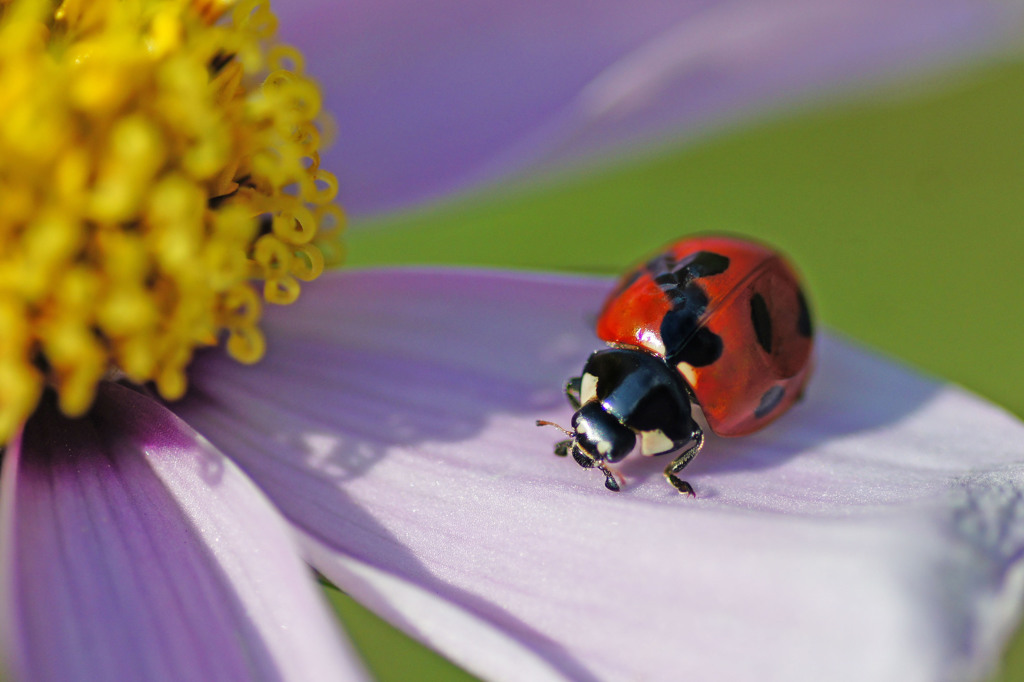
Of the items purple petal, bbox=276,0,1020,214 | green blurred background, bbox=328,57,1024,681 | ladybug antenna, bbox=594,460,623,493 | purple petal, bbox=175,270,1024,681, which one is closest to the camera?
purple petal, bbox=175,270,1024,681

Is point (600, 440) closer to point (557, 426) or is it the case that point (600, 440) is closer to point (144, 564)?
point (557, 426)

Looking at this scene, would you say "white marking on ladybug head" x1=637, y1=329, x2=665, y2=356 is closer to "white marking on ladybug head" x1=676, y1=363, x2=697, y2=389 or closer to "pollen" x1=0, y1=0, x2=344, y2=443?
"white marking on ladybug head" x1=676, y1=363, x2=697, y2=389

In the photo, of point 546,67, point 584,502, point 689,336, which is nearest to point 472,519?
point 584,502

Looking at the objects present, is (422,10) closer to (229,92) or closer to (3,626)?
(229,92)

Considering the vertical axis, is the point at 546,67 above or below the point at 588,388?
above

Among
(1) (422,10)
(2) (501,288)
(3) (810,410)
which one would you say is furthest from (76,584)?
(1) (422,10)

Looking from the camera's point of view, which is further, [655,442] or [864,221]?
[864,221]

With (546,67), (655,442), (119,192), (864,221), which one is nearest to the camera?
(119,192)

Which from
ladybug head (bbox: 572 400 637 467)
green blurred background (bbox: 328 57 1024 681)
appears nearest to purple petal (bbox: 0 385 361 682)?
ladybug head (bbox: 572 400 637 467)
